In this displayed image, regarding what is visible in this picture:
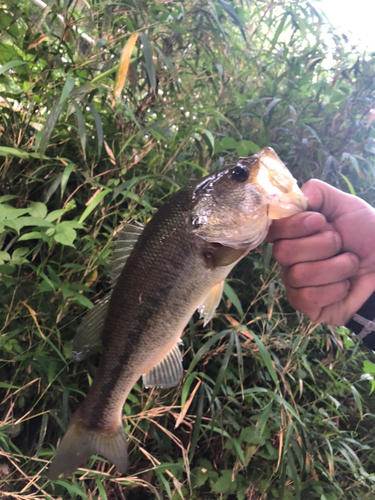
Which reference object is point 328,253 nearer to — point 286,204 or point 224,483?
point 286,204

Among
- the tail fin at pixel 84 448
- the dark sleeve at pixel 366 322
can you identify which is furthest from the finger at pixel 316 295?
the tail fin at pixel 84 448

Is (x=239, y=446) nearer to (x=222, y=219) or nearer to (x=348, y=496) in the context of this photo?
(x=348, y=496)

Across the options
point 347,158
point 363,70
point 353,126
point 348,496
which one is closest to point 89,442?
point 348,496

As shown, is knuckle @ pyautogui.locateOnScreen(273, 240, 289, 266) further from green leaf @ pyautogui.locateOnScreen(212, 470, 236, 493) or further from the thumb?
green leaf @ pyautogui.locateOnScreen(212, 470, 236, 493)

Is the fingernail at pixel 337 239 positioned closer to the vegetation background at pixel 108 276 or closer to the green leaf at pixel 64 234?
the vegetation background at pixel 108 276

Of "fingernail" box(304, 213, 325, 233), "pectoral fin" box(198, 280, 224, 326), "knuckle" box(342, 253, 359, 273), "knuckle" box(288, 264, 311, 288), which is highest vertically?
"fingernail" box(304, 213, 325, 233)

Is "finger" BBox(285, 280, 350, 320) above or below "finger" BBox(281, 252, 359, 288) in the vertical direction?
below

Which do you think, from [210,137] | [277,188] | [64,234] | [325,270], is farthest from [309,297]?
[64,234]

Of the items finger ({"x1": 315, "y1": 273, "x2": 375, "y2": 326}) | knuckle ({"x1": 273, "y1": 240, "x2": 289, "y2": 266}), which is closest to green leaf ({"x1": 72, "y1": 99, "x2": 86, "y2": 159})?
knuckle ({"x1": 273, "y1": 240, "x2": 289, "y2": 266})
